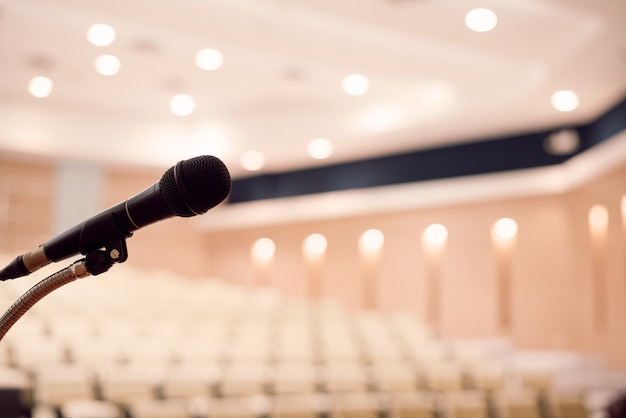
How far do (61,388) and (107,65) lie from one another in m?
3.68

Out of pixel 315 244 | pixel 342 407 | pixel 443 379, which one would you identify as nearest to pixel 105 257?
pixel 342 407

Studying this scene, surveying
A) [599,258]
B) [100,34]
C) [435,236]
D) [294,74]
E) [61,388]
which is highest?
[294,74]

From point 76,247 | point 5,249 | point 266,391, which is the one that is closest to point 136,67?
point 5,249

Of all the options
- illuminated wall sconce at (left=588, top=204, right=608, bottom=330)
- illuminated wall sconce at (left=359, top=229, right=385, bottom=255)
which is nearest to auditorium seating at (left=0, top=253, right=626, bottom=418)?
illuminated wall sconce at (left=588, top=204, right=608, bottom=330)

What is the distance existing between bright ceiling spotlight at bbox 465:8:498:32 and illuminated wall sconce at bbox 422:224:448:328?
2.74 m

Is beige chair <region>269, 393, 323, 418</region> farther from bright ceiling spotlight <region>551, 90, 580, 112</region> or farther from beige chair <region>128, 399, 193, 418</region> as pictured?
bright ceiling spotlight <region>551, 90, 580, 112</region>

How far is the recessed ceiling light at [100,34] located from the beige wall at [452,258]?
2.46 meters

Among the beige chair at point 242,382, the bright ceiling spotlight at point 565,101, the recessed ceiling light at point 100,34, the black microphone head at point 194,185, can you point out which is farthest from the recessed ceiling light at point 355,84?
the black microphone head at point 194,185

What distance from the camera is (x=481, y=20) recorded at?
Answer: 3848 millimetres

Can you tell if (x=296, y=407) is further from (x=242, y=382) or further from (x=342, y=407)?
(x=242, y=382)

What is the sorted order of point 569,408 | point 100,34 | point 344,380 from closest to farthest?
1. point 569,408
2. point 344,380
3. point 100,34

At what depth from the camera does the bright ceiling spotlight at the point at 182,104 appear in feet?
20.4

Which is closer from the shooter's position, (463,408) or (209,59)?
(463,408)

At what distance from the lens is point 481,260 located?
619cm
